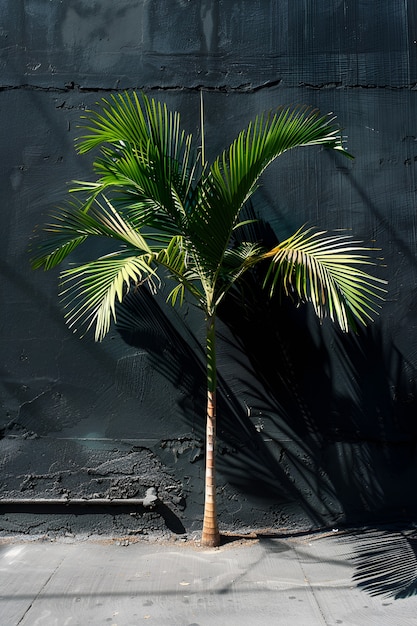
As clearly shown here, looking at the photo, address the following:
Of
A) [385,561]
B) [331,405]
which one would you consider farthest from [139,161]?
[385,561]

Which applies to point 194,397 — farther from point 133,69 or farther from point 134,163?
point 133,69

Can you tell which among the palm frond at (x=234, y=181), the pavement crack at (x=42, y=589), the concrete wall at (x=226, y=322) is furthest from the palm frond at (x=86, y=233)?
the pavement crack at (x=42, y=589)

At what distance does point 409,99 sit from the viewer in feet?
18.6

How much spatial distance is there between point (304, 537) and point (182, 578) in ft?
4.02

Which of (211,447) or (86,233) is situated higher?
(86,233)

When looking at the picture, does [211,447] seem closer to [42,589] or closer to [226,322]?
[226,322]

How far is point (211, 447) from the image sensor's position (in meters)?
4.84

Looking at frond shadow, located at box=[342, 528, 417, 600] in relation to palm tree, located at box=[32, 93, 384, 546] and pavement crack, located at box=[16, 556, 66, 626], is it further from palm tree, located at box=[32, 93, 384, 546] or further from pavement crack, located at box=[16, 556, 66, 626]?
pavement crack, located at box=[16, 556, 66, 626]

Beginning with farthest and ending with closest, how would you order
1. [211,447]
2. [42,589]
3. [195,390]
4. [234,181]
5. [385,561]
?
[195,390] < [211,447] < [385,561] < [234,181] < [42,589]

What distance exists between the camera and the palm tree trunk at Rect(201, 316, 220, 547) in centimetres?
484

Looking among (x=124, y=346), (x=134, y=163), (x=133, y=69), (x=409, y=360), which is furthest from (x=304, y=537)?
(x=133, y=69)

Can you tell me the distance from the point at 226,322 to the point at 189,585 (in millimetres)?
2054

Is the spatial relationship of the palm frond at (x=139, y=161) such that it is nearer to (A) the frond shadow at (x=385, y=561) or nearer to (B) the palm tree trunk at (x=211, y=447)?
(B) the palm tree trunk at (x=211, y=447)

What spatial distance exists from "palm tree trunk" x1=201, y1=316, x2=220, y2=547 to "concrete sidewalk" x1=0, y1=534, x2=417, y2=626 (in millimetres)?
170
